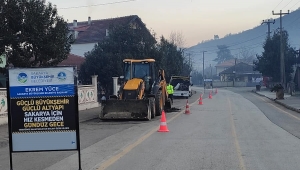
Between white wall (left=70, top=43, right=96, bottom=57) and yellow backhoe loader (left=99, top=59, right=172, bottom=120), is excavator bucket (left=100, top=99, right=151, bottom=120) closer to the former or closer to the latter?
yellow backhoe loader (left=99, top=59, right=172, bottom=120)

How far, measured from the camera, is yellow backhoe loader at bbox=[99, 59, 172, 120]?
74.9ft

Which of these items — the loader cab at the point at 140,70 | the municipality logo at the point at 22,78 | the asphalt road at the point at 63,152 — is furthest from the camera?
the loader cab at the point at 140,70

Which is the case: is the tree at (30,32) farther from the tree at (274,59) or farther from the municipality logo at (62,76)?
the tree at (274,59)

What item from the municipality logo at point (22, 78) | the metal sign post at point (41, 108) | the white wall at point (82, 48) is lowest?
the metal sign post at point (41, 108)

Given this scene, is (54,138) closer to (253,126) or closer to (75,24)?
(253,126)

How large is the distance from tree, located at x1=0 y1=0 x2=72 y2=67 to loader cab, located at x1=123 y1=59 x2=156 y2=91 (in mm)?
4650

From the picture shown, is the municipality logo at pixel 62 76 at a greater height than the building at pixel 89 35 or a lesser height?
lesser

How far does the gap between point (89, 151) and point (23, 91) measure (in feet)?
14.8

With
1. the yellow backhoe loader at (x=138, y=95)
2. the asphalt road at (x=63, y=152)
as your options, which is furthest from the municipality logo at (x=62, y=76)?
the yellow backhoe loader at (x=138, y=95)

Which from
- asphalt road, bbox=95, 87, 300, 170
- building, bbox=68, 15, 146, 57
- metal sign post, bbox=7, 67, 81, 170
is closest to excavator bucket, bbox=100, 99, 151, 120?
asphalt road, bbox=95, 87, 300, 170

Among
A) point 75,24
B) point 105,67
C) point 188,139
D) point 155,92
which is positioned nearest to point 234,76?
point 75,24

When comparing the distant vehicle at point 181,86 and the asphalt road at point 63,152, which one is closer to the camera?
the asphalt road at point 63,152

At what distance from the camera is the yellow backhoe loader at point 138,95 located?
22.8 m

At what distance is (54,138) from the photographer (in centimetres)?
874
